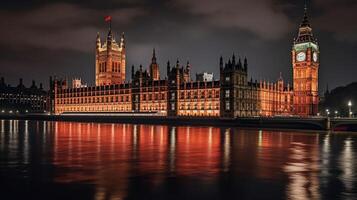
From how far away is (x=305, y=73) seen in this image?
119438mm

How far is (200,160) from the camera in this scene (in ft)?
82.3

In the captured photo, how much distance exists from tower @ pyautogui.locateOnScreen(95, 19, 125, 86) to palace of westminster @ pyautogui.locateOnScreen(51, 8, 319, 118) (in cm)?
1667

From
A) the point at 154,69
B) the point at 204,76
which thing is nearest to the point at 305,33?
the point at 204,76

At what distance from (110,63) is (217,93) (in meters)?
73.7

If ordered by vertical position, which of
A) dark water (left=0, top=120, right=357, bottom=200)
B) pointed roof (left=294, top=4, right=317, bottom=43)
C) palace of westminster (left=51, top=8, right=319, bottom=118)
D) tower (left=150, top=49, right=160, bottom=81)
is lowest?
dark water (left=0, top=120, right=357, bottom=200)

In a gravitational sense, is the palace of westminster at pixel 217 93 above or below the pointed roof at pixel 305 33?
below

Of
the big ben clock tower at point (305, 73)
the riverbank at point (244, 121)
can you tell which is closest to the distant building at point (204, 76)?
the big ben clock tower at point (305, 73)

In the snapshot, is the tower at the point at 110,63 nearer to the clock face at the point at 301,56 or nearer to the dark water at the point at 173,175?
the clock face at the point at 301,56

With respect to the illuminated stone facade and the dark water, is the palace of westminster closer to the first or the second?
the illuminated stone facade

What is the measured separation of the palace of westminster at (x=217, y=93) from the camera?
101 metres

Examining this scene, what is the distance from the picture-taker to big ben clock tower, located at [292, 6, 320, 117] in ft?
385


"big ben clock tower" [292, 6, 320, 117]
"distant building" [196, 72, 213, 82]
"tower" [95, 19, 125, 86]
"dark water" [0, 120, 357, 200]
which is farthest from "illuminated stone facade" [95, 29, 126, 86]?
"dark water" [0, 120, 357, 200]

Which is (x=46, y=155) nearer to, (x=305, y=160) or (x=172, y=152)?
(x=172, y=152)

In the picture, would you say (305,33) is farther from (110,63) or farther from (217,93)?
(110,63)
